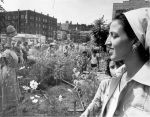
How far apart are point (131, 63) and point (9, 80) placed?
3710 millimetres

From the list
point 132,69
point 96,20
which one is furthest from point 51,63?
point 132,69

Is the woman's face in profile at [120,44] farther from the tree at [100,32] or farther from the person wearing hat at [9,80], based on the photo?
the tree at [100,32]

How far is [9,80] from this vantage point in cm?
475

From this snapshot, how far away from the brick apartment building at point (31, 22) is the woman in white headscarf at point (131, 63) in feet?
205

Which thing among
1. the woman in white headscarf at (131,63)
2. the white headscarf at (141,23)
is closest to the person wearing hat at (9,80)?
the woman in white headscarf at (131,63)

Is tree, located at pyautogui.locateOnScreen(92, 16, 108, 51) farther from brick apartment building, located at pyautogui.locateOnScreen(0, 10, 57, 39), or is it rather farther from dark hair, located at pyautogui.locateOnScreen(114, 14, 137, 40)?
brick apartment building, located at pyautogui.locateOnScreen(0, 10, 57, 39)

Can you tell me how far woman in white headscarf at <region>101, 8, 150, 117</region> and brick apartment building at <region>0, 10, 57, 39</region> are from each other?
6260 centimetres

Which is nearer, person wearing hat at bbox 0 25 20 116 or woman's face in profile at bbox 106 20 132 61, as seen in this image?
woman's face in profile at bbox 106 20 132 61

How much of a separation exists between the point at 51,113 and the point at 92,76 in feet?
4.28

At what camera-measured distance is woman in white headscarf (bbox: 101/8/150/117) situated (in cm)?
122

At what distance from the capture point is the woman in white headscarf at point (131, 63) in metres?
1.22

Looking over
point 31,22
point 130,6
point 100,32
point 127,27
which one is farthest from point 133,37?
A: point 31,22

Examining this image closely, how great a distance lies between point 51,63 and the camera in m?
8.67

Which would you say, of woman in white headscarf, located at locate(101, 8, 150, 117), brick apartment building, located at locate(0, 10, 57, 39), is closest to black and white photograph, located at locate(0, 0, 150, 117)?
woman in white headscarf, located at locate(101, 8, 150, 117)
